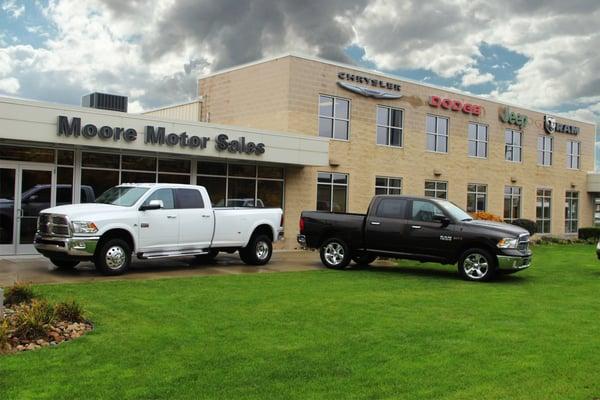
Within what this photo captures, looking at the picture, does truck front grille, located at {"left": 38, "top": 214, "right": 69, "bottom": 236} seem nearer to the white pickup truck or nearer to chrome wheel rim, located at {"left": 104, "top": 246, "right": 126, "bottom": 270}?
the white pickup truck

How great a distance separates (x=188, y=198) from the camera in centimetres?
1529

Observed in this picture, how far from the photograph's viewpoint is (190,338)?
764cm

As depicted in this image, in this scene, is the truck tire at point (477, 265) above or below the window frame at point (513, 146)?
below

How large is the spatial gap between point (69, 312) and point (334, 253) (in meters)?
9.08

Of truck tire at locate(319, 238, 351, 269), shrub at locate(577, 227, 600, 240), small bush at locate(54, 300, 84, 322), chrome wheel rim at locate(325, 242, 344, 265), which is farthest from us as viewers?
shrub at locate(577, 227, 600, 240)

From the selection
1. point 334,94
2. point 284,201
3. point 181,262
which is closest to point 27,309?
point 181,262

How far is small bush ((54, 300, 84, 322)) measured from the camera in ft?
26.8

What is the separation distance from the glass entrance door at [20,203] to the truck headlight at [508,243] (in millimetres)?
12013

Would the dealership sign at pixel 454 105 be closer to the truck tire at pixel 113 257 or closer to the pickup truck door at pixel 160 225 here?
the pickup truck door at pixel 160 225

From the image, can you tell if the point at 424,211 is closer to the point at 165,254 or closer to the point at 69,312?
the point at 165,254

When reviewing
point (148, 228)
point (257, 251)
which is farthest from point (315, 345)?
point (257, 251)

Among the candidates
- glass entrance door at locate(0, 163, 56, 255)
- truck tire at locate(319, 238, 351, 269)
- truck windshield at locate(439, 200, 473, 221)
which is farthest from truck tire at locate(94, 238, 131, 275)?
truck windshield at locate(439, 200, 473, 221)

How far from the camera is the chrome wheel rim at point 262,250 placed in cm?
1689

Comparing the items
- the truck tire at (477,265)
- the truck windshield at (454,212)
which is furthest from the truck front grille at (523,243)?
the truck windshield at (454,212)
